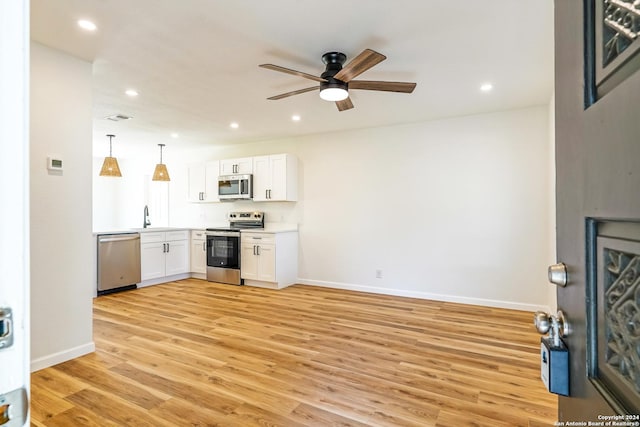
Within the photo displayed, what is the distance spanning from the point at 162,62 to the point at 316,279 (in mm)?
3913

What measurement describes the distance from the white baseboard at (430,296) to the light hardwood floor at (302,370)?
0.50 ft

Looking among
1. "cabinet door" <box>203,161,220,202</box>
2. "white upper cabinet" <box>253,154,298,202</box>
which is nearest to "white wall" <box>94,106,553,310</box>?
"white upper cabinet" <box>253,154,298,202</box>

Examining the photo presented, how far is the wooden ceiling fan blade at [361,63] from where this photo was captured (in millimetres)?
2267

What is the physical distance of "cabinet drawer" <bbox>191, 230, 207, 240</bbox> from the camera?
618 cm

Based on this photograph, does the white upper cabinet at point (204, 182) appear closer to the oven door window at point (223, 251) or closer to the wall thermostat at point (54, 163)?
the oven door window at point (223, 251)

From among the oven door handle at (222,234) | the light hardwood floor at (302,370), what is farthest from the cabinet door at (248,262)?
the light hardwood floor at (302,370)

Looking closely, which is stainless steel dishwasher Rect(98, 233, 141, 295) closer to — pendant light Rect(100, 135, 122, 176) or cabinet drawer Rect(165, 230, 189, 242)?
cabinet drawer Rect(165, 230, 189, 242)

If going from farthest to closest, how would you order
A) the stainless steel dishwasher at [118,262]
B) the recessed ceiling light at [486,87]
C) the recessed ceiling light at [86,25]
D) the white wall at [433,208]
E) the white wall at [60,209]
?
the stainless steel dishwasher at [118,262]
the white wall at [433,208]
the recessed ceiling light at [486,87]
the white wall at [60,209]
the recessed ceiling light at [86,25]

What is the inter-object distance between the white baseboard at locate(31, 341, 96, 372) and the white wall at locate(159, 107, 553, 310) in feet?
11.1

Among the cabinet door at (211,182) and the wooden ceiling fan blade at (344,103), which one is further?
the cabinet door at (211,182)

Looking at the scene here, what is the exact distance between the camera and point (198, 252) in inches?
245

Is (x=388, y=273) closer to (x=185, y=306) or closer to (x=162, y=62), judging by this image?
(x=185, y=306)

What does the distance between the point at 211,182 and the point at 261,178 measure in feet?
3.99

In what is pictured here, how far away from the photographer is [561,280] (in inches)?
29.2
